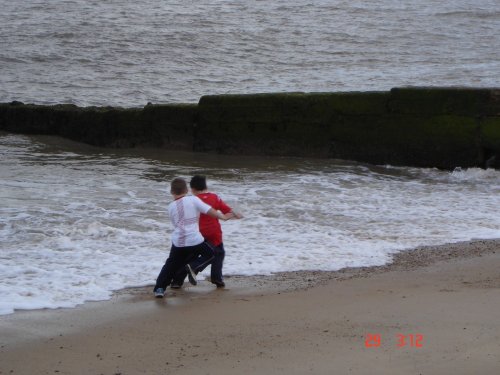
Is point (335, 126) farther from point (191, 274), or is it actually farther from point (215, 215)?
point (191, 274)

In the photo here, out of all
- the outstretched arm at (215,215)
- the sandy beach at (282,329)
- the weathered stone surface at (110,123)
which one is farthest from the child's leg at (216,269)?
the weathered stone surface at (110,123)

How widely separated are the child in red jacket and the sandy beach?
0.36ft

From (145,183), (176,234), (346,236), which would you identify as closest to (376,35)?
(145,183)

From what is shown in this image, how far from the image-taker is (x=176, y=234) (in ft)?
21.1

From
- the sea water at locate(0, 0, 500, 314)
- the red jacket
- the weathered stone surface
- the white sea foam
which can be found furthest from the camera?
the weathered stone surface

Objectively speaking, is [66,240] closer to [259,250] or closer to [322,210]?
[259,250]

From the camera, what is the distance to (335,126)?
12.6 m

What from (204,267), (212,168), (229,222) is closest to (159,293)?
(204,267)

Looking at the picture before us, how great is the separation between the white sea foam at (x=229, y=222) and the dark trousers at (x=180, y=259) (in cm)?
39

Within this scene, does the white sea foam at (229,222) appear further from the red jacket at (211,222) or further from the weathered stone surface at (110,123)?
the weathered stone surface at (110,123)

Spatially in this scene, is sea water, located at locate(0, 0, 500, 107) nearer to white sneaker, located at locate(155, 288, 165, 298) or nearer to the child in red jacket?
the child in red jacket

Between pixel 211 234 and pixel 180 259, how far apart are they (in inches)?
14.7
